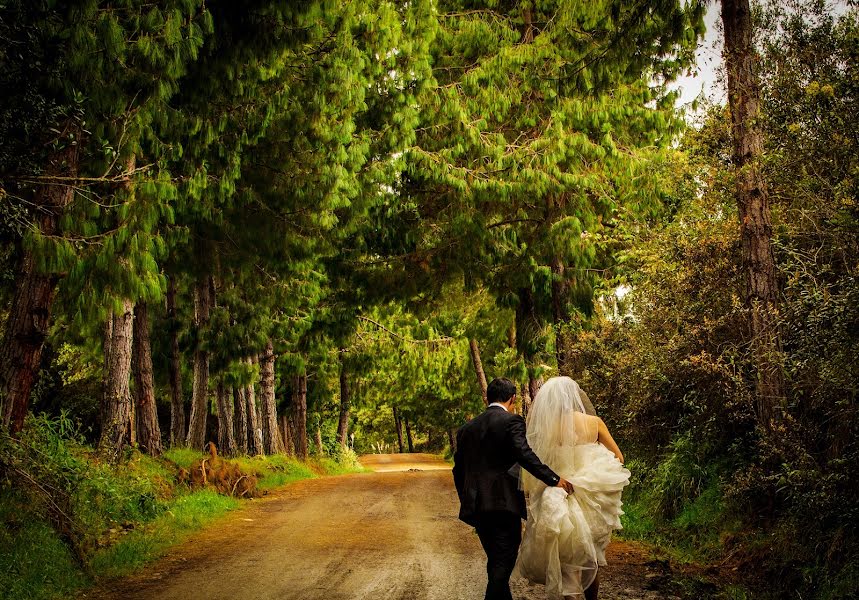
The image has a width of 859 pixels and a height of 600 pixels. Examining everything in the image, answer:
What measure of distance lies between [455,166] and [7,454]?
8747 millimetres

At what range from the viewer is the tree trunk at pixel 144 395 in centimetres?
1514

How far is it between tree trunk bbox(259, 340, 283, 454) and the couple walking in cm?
1775

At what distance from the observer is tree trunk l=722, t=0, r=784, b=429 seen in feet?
26.3

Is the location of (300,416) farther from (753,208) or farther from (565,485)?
(565,485)

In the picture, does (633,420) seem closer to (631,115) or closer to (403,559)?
(403,559)

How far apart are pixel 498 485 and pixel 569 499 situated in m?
0.71

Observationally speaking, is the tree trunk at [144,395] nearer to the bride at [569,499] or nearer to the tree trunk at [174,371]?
the tree trunk at [174,371]

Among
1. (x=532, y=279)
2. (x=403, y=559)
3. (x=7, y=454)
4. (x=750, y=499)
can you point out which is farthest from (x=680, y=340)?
(x=7, y=454)

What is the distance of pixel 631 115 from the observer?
543 inches

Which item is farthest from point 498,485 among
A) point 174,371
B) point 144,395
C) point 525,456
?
point 174,371

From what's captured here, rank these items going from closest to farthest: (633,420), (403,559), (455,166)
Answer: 1. (403,559)
2. (633,420)
3. (455,166)

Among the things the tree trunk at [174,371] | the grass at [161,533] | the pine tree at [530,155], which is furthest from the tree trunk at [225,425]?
the pine tree at [530,155]

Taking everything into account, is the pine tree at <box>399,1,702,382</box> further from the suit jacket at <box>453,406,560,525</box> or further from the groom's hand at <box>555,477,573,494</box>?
the groom's hand at <box>555,477,573,494</box>

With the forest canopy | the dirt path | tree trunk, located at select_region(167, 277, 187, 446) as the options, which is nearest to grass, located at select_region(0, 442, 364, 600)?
the dirt path
